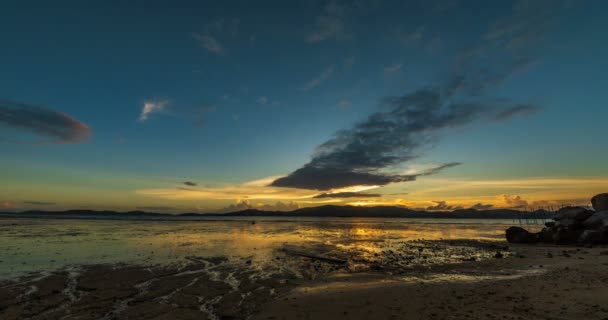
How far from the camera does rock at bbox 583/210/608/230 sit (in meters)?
34.8

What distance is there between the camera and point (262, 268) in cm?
2094

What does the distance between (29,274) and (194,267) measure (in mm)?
9437

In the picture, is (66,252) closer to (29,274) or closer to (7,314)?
(29,274)

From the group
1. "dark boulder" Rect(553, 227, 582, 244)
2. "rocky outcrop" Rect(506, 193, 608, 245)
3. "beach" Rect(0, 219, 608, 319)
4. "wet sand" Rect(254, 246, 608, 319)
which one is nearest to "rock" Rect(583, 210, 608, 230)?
"rocky outcrop" Rect(506, 193, 608, 245)

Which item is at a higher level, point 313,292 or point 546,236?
point 546,236

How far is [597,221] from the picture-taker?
118 ft

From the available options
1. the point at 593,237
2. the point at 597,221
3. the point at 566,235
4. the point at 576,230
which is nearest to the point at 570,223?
the point at 576,230

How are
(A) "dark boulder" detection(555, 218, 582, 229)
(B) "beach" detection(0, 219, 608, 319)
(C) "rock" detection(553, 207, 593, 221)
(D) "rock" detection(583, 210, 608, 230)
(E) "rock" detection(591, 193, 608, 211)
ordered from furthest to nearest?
(E) "rock" detection(591, 193, 608, 211), (C) "rock" detection(553, 207, 593, 221), (A) "dark boulder" detection(555, 218, 582, 229), (D) "rock" detection(583, 210, 608, 230), (B) "beach" detection(0, 219, 608, 319)

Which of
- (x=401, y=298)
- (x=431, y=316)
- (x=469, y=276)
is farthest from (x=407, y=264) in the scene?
(x=431, y=316)

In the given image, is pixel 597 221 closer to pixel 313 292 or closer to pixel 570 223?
pixel 570 223

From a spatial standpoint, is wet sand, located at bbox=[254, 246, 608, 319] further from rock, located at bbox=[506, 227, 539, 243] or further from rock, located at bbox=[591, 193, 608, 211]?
rock, located at bbox=[591, 193, 608, 211]

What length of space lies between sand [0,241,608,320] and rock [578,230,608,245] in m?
19.0

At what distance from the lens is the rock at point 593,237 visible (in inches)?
1299

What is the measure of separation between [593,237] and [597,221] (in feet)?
12.6
